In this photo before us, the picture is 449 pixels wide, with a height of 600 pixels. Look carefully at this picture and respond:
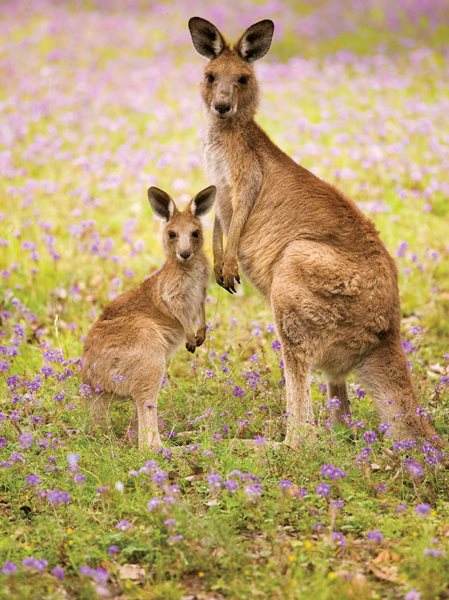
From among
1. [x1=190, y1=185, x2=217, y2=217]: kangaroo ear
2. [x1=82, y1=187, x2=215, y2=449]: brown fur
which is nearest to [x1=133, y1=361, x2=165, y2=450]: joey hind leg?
[x1=82, y1=187, x2=215, y2=449]: brown fur

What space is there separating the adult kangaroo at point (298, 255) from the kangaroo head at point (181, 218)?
14 centimetres

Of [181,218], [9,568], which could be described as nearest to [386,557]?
[9,568]

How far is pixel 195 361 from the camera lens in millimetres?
5723

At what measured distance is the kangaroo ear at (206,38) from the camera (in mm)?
5918

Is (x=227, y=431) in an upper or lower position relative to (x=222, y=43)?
lower

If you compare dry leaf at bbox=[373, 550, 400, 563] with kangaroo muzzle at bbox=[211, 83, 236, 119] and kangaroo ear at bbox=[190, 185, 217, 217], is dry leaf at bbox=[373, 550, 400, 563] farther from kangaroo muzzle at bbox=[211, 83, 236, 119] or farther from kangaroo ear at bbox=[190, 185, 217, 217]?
kangaroo muzzle at bbox=[211, 83, 236, 119]

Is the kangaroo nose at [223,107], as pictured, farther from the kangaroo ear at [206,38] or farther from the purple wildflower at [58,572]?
the purple wildflower at [58,572]

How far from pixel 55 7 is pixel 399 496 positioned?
1867 centimetres

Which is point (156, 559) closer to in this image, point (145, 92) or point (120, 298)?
point (120, 298)

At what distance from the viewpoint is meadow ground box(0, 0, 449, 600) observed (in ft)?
12.6

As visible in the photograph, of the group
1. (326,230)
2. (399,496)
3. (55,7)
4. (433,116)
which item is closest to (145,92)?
(433,116)

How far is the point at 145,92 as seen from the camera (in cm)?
1412

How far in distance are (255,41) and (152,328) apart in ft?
6.99

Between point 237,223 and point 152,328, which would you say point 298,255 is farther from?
point 152,328
